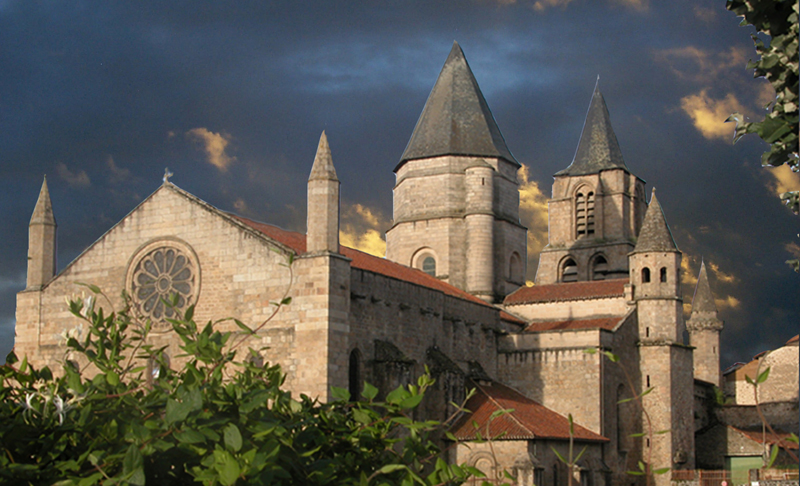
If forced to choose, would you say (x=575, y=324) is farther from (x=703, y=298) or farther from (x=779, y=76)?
(x=779, y=76)

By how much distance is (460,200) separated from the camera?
4312 centimetres

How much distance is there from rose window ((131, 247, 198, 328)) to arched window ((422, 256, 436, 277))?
49.4 ft

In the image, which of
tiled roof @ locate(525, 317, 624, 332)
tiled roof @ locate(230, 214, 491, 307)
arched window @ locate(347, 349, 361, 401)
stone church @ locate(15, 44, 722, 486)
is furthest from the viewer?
tiled roof @ locate(525, 317, 624, 332)

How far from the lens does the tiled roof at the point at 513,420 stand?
30484mm

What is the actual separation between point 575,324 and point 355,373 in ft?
42.3

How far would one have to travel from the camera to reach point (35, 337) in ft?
105

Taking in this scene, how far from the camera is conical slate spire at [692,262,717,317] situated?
59562mm

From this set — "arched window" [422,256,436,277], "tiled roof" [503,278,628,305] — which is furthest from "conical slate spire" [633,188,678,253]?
"arched window" [422,256,436,277]

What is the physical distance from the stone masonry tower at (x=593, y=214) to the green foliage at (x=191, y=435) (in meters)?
39.9

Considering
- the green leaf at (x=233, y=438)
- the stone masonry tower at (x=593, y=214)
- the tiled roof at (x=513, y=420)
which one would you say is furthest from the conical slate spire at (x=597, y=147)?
the green leaf at (x=233, y=438)

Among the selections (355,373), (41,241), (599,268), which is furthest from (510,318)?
(41,241)

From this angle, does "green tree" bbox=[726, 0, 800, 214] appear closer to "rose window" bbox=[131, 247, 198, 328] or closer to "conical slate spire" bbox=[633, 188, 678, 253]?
"rose window" bbox=[131, 247, 198, 328]

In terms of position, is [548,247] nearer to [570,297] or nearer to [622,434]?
[570,297]

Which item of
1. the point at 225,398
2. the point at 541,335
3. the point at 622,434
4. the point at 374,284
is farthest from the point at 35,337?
the point at 225,398
